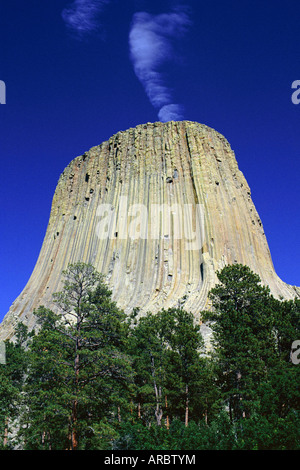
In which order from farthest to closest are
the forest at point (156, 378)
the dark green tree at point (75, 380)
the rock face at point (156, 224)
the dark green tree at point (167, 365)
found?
the rock face at point (156, 224)
the dark green tree at point (167, 365)
the dark green tree at point (75, 380)
the forest at point (156, 378)

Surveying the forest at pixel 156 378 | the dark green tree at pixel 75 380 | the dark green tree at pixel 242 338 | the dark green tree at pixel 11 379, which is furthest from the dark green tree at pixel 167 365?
the dark green tree at pixel 11 379

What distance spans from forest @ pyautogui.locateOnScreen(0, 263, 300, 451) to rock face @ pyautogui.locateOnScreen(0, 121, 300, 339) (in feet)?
62.7

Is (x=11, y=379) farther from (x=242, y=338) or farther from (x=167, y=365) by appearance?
(x=242, y=338)

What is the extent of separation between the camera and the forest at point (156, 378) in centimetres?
1422

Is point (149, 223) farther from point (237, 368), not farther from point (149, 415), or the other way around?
point (237, 368)

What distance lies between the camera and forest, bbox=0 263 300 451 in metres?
14.2

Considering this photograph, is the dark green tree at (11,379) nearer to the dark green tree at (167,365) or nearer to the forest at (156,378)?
the forest at (156,378)

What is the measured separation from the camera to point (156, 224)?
52.2 meters

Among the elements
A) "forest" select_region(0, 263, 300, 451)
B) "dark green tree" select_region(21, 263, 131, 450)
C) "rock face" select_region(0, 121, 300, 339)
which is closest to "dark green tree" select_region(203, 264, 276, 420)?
"forest" select_region(0, 263, 300, 451)

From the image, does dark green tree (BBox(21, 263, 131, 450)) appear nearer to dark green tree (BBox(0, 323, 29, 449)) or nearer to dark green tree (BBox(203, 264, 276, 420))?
dark green tree (BBox(0, 323, 29, 449))

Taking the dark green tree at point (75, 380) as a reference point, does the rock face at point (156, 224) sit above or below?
above

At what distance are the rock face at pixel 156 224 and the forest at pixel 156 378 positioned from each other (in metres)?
19.1

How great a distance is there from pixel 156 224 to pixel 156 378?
31031 millimetres
